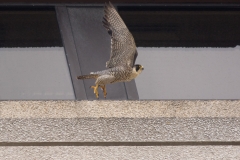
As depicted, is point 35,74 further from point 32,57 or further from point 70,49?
point 70,49

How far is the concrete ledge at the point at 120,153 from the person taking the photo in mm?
4242

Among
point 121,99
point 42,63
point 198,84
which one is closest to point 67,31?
point 42,63

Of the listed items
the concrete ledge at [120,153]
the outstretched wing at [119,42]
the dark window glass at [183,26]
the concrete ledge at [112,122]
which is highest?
the dark window glass at [183,26]

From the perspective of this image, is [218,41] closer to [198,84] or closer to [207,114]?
[198,84]

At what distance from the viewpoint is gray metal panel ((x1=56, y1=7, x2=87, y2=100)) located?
4.65 metres

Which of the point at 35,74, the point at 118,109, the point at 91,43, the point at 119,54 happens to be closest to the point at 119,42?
the point at 119,54

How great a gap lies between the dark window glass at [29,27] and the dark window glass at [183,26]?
1.87 ft

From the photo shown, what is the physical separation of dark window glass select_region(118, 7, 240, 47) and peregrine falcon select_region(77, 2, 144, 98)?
0.41 metres

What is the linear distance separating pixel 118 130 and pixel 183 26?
49.8 inches

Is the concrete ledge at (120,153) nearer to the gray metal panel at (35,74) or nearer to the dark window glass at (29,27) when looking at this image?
the gray metal panel at (35,74)

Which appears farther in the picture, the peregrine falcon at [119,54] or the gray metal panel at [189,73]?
the gray metal panel at [189,73]

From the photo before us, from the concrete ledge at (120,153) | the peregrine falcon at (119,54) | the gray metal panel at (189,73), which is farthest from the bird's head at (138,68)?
the concrete ledge at (120,153)

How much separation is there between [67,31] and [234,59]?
1.27 meters

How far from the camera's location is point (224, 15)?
17.4ft
